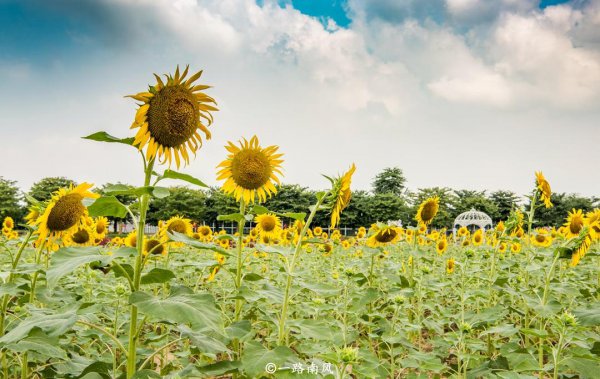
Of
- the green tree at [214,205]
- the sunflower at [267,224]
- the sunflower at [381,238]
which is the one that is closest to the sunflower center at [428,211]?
the sunflower at [381,238]

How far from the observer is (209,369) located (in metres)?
1.94

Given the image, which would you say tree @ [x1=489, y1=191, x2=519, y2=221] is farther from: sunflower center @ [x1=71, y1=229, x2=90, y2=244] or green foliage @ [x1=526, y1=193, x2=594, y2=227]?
sunflower center @ [x1=71, y1=229, x2=90, y2=244]

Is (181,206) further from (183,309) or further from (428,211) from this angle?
(183,309)

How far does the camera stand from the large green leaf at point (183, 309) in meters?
1.45

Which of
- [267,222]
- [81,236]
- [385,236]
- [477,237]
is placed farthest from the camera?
[477,237]

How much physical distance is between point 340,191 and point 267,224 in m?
2.72

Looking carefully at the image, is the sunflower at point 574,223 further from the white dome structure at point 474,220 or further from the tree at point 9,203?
the tree at point 9,203

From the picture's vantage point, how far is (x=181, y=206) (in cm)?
4872

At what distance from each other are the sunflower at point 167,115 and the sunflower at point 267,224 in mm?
3249

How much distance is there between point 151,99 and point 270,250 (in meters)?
0.98

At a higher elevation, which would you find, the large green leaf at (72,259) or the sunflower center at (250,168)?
the sunflower center at (250,168)

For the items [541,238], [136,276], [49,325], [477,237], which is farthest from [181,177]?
[477,237]

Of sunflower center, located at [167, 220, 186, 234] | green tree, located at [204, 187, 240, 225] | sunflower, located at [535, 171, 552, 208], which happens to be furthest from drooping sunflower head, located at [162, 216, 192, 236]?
green tree, located at [204, 187, 240, 225]

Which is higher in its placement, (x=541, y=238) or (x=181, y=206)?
(x=181, y=206)
